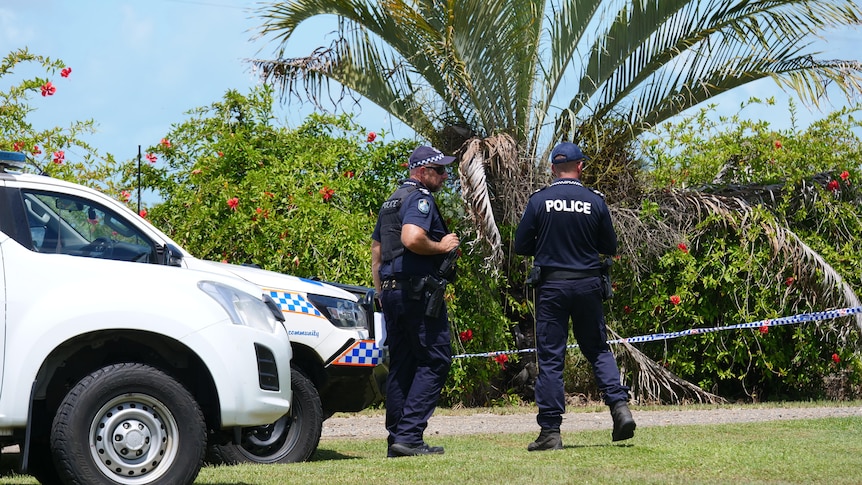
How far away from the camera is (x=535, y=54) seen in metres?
12.0

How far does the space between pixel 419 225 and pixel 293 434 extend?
1.55 m

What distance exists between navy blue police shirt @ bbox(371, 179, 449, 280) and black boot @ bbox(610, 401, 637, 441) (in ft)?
4.88

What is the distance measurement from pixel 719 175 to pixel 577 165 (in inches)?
219

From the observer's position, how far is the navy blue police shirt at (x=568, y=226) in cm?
760

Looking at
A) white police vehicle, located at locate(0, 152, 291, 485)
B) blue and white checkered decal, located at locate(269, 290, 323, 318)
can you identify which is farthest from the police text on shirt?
white police vehicle, located at locate(0, 152, 291, 485)

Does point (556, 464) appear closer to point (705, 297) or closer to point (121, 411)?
point (121, 411)

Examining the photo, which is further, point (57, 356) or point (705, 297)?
point (705, 297)

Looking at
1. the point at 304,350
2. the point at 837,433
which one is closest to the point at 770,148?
the point at 837,433

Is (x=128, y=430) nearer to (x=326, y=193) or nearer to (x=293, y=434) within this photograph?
(x=293, y=434)

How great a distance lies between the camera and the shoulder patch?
7.32 meters

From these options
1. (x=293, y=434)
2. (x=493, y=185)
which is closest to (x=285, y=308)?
(x=293, y=434)

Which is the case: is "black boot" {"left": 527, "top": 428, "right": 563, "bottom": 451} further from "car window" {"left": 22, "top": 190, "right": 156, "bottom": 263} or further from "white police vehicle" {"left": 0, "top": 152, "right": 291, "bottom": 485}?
"car window" {"left": 22, "top": 190, "right": 156, "bottom": 263}

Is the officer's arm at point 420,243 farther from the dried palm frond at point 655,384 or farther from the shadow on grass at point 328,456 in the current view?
the dried palm frond at point 655,384

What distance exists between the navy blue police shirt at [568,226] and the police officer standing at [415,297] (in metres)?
0.65
